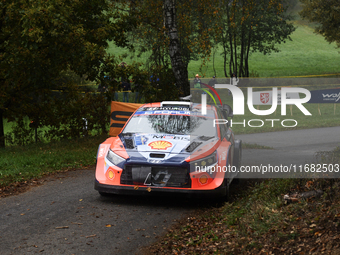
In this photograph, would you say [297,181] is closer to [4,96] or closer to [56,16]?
[56,16]

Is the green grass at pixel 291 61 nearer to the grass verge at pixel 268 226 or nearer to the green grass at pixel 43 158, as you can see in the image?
the green grass at pixel 43 158

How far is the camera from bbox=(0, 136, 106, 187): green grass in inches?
379

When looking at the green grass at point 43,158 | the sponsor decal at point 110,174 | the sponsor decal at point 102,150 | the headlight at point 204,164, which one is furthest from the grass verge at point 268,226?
the green grass at point 43,158

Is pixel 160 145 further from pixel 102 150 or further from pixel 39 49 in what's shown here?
pixel 39 49

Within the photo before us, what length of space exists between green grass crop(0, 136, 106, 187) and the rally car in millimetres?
2902

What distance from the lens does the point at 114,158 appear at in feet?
23.3

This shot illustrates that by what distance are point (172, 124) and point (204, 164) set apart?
1450 millimetres

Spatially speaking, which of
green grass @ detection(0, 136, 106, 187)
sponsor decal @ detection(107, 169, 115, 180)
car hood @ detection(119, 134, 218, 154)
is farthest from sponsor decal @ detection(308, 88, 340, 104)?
sponsor decal @ detection(107, 169, 115, 180)

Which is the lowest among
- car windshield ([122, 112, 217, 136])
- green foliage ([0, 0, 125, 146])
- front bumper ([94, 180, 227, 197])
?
front bumper ([94, 180, 227, 197])

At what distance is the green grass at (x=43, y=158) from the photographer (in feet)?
31.6

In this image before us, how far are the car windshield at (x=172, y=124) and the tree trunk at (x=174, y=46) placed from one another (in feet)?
28.0

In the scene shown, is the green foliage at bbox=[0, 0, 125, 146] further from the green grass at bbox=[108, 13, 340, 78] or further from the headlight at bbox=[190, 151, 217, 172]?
the green grass at bbox=[108, 13, 340, 78]

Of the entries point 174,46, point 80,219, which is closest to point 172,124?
point 80,219

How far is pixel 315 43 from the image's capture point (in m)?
91.3
